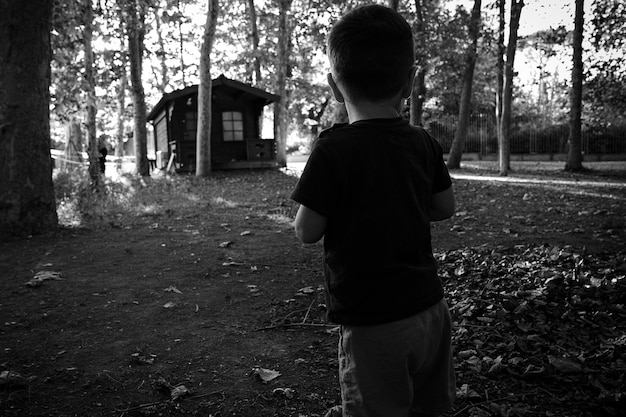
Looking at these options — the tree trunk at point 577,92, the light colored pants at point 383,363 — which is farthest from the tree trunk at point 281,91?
the light colored pants at point 383,363

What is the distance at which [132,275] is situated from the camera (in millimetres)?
5512

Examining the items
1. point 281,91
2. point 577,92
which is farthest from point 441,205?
point 281,91

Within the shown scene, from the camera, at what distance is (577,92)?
1936 cm

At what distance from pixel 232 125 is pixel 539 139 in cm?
2024

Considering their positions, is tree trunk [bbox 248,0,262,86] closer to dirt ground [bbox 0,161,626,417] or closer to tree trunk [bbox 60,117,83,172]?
tree trunk [bbox 60,117,83,172]

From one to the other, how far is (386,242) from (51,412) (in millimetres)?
2214

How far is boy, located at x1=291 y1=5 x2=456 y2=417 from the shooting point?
1633 millimetres

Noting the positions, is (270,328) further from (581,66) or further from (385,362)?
(581,66)

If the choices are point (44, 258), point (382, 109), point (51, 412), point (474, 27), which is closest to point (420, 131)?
point (382, 109)

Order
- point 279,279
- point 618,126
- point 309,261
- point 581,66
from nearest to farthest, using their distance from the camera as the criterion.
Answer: point 279,279
point 309,261
point 581,66
point 618,126

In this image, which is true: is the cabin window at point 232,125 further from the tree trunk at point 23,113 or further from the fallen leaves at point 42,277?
the fallen leaves at point 42,277

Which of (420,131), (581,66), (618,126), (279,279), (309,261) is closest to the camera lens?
(420,131)

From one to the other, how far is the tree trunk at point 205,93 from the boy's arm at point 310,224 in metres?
17.9

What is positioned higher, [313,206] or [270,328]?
[313,206]
